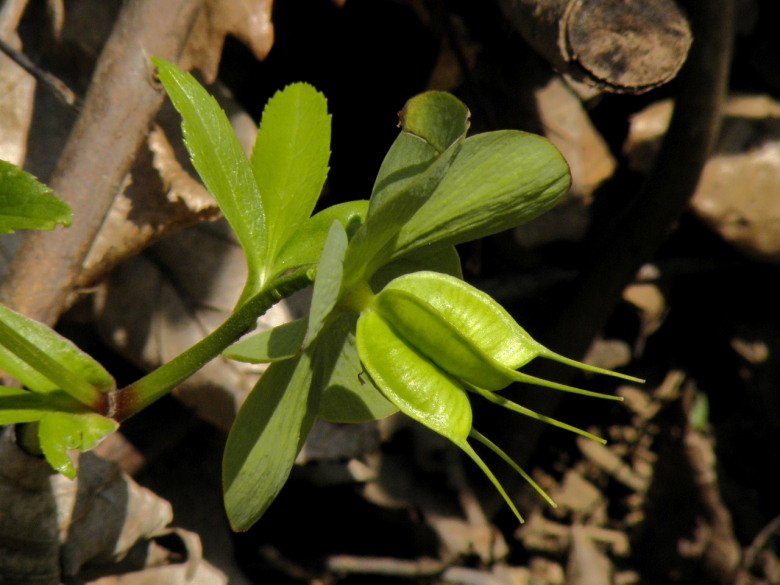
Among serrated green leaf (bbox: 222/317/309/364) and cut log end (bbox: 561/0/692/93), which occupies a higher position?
serrated green leaf (bbox: 222/317/309/364)

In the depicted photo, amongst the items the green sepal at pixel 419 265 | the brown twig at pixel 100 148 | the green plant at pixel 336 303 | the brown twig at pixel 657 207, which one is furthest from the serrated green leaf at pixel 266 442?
the brown twig at pixel 657 207

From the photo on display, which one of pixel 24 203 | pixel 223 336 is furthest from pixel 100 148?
pixel 223 336

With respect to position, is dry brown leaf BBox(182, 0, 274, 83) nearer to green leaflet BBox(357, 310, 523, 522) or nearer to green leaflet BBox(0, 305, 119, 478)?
green leaflet BBox(0, 305, 119, 478)

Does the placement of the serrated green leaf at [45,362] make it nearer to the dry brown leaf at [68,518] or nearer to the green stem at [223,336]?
the green stem at [223,336]

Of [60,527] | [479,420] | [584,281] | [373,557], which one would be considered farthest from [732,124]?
[60,527]

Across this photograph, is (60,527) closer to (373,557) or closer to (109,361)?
(109,361)

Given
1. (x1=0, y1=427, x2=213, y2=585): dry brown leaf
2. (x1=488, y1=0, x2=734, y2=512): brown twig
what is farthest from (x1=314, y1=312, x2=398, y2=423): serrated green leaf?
(x1=488, y1=0, x2=734, y2=512): brown twig

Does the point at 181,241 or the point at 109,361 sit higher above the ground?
the point at 181,241
